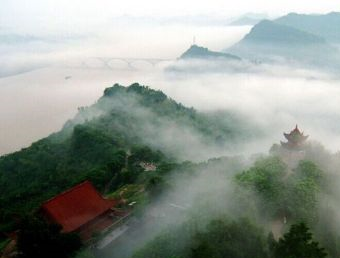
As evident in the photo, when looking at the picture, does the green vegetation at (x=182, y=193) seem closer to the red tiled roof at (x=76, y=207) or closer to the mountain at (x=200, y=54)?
the red tiled roof at (x=76, y=207)

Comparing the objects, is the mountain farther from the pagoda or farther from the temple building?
the temple building

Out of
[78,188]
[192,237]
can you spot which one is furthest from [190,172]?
[192,237]

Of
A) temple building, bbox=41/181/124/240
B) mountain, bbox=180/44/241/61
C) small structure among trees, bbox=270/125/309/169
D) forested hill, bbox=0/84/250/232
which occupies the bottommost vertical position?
forested hill, bbox=0/84/250/232

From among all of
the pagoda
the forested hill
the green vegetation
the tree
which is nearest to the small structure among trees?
the pagoda

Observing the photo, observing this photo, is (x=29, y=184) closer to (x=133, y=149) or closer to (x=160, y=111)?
(x=133, y=149)

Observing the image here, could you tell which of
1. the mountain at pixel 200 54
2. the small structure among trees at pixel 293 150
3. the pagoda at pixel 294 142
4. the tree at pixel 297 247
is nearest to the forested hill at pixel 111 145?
the small structure among trees at pixel 293 150

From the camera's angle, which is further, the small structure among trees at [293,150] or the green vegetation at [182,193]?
the small structure among trees at [293,150]

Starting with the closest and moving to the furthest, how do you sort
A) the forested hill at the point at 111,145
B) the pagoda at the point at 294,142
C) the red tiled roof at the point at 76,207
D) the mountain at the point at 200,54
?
the red tiled roof at the point at 76,207, the pagoda at the point at 294,142, the forested hill at the point at 111,145, the mountain at the point at 200,54

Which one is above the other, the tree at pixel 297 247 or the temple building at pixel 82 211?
the tree at pixel 297 247
